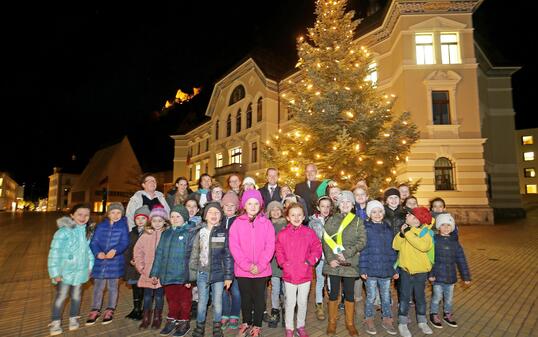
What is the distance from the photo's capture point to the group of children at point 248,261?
13.8 feet

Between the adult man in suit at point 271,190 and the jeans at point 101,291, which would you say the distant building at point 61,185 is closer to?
the jeans at point 101,291

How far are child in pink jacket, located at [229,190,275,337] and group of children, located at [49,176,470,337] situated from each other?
1 centimetres

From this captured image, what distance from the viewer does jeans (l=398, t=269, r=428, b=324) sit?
4449mm

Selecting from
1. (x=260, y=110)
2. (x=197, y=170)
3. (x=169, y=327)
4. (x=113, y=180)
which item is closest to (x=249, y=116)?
(x=260, y=110)

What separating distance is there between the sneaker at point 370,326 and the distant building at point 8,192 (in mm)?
85449

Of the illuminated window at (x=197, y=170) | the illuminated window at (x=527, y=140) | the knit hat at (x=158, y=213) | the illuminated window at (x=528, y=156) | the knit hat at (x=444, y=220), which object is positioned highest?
the illuminated window at (x=527, y=140)

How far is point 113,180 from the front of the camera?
42719 mm

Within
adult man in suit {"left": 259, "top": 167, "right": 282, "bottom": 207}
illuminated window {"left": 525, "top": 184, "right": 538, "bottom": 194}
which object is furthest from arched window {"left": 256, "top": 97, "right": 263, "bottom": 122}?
illuminated window {"left": 525, "top": 184, "right": 538, "bottom": 194}

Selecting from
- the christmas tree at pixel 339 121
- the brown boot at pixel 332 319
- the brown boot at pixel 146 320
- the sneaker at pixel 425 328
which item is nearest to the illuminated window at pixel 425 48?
the christmas tree at pixel 339 121

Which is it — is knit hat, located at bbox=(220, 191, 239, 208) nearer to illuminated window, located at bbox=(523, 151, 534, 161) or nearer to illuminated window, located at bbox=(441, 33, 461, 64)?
illuminated window, located at bbox=(441, 33, 461, 64)

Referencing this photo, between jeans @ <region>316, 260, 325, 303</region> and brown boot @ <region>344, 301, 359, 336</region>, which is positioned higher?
jeans @ <region>316, 260, 325, 303</region>

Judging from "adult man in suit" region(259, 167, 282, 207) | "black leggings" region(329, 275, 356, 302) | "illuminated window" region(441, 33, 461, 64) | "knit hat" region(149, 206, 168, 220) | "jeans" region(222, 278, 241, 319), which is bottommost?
"jeans" region(222, 278, 241, 319)

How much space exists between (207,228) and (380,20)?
19679 mm

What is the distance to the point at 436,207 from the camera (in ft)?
17.3
